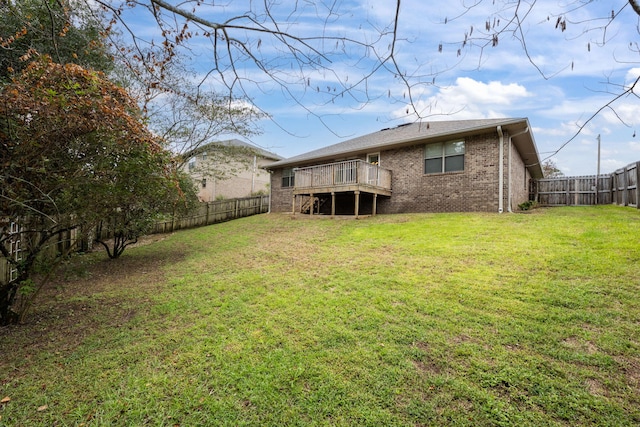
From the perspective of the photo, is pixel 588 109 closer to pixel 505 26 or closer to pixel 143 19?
pixel 505 26

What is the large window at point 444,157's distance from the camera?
10992 millimetres

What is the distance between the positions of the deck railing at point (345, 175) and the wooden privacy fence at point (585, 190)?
9369 millimetres

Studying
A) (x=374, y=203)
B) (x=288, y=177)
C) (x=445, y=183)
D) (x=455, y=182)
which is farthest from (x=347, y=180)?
(x=288, y=177)

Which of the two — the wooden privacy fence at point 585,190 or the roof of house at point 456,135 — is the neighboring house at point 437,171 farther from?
the wooden privacy fence at point 585,190

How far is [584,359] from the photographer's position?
2623 millimetres

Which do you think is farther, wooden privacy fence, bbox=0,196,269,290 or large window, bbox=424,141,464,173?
wooden privacy fence, bbox=0,196,269,290

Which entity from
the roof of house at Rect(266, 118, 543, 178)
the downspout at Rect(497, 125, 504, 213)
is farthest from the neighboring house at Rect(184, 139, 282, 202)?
the downspout at Rect(497, 125, 504, 213)

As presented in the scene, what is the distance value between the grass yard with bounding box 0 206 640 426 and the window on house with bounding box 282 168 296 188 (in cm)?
1153

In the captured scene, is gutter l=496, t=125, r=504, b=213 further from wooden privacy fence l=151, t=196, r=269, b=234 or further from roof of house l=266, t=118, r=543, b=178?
wooden privacy fence l=151, t=196, r=269, b=234

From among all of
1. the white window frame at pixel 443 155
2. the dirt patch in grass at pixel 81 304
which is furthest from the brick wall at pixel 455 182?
the dirt patch in grass at pixel 81 304

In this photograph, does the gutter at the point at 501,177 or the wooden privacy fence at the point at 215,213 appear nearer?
the gutter at the point at 501,177

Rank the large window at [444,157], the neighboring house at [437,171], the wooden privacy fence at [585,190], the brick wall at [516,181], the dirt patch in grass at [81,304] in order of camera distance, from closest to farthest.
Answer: the dirt patch in grass at [81,304]
the neighboring house at [437,171]
the brick wall at [516,181]
the large window at [444,157]
the wooden privacy fence at [585,190]

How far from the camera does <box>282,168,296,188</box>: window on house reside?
1734cm

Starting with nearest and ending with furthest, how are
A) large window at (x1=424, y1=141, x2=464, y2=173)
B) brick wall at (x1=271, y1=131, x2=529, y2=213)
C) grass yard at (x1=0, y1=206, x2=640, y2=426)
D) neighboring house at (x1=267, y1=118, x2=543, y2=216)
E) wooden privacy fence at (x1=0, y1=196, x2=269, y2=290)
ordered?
1. grass yard at (x1=0, y1=206, x2=640, y2=426)
2. neighboring house at (x1=267, y1=118, x2=543, y2=216)
3. brick wall at (x1=271, y1=131, x2=529, y2=213)
4. large window at (x1=424, y1=141, x2=464, y2=173)
5. wooden privacy fence at (x1=0, y1=196, x2=269, y2=290)
